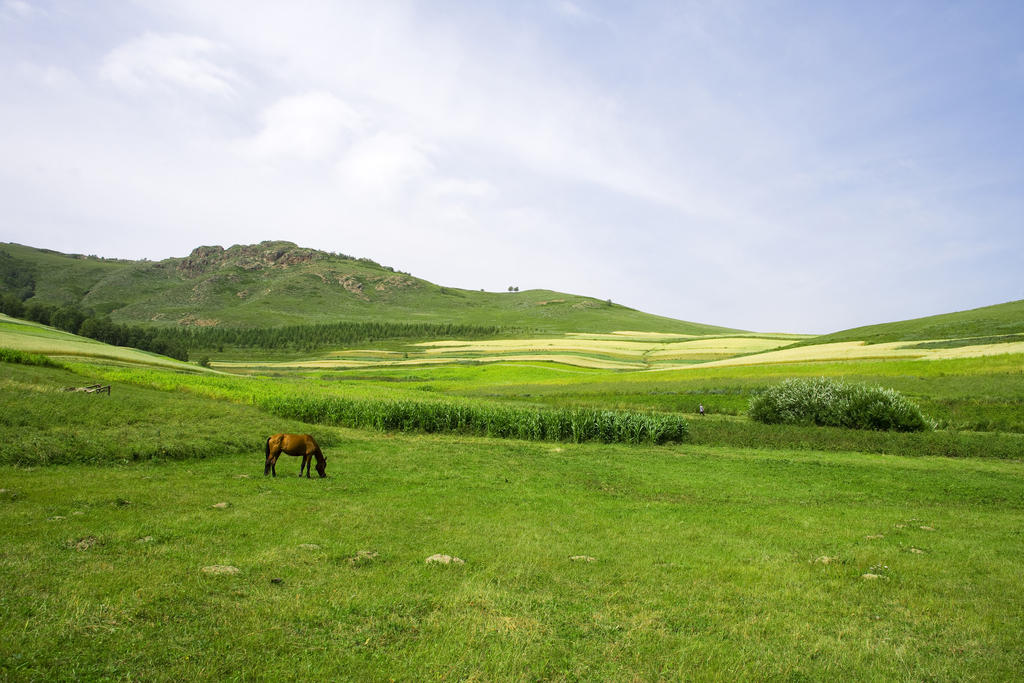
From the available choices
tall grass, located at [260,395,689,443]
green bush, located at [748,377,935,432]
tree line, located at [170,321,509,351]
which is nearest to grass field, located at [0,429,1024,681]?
tall grass, located at [260,395,689,443]

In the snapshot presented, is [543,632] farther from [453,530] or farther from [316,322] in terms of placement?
[316,322]

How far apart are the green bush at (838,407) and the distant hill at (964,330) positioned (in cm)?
3222

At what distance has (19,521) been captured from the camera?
883 cm

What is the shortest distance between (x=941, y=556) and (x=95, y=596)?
13.7m

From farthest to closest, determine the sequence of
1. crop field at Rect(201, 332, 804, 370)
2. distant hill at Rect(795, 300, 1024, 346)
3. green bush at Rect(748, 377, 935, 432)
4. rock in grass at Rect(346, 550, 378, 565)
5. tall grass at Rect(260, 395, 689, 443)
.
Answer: crop field at Rect(201, 332, 804, 370) < distant hill at Rect(795, 300, 1024, 346) < green bush at Rect(748, 377, 935, 432) < tall grass at Rect(260, 395, 689, 443) < rock in grass at Rect(346, 550, 378, 565)

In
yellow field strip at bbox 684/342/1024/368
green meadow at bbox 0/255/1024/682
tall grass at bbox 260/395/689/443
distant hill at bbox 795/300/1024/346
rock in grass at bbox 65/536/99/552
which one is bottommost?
tall grass at bbox 260/395/689/443

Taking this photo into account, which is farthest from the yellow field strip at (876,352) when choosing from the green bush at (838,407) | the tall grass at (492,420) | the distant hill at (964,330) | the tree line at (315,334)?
the tree line at (315,334)

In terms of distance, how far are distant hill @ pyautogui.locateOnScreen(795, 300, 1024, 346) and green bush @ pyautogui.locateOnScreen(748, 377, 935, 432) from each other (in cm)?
3222

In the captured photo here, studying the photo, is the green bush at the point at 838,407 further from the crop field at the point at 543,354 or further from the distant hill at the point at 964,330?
the crop field at the point at 543,354

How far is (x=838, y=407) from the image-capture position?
3147 centimetres

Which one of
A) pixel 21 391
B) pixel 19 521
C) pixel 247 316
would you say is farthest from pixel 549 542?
pixel 247 316

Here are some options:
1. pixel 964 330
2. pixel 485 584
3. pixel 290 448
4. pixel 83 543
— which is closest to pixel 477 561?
pixel 485 584

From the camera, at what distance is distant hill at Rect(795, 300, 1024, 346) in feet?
179

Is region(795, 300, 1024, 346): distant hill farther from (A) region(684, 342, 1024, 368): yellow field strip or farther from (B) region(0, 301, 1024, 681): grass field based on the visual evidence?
(B) region(0, 301, 1024, 681): grass field
